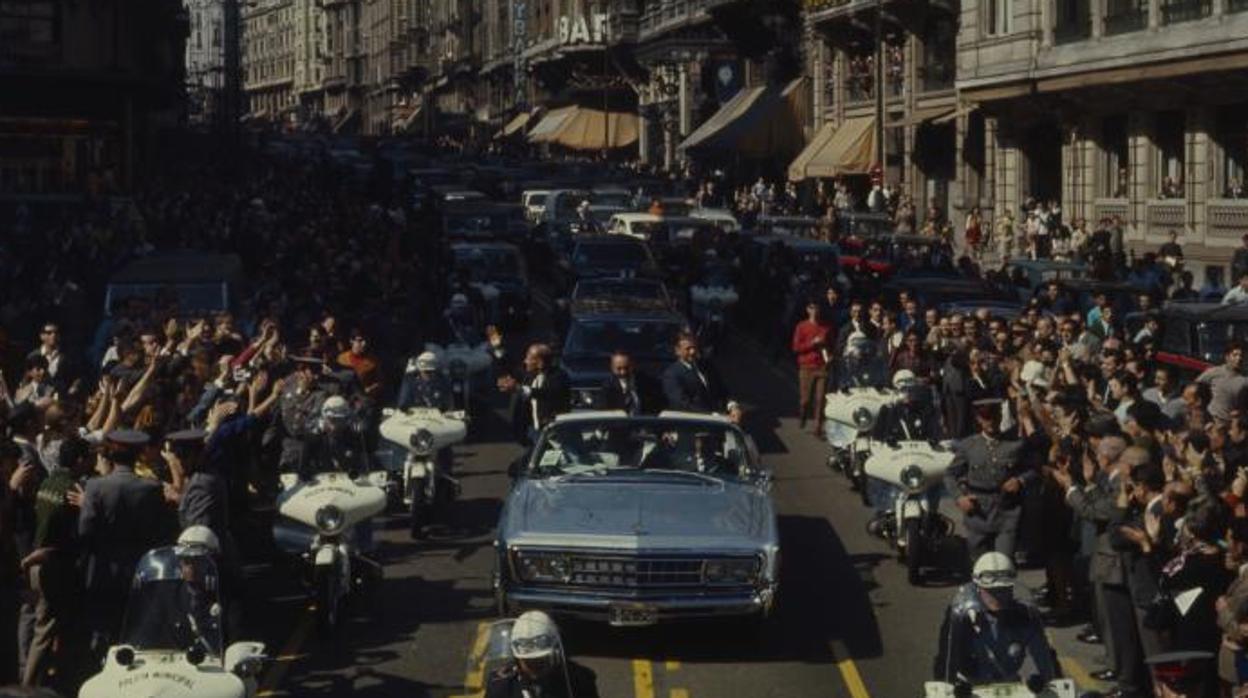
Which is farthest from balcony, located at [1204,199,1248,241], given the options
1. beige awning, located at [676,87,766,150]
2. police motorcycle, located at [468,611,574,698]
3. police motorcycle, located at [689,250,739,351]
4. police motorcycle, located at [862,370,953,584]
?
police motorcycle, located at [468,611,574,698]

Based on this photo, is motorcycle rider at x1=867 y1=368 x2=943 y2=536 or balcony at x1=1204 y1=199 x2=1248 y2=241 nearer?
motorcycle rider at x1=867 y1=368 x2=943 y2=536

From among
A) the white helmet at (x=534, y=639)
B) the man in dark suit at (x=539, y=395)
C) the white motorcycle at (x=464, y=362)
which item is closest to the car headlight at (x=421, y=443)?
the man in dark suit at (x=539, y=395)

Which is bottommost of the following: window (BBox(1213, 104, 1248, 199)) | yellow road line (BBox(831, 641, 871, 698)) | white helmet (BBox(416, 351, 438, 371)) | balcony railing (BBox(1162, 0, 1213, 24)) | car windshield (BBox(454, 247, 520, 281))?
yellow road line (BBox(831, 641, 871, 698))

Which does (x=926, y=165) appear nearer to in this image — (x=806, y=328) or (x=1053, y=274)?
(x=1053, y=274)

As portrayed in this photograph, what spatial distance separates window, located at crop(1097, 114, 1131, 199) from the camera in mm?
45469

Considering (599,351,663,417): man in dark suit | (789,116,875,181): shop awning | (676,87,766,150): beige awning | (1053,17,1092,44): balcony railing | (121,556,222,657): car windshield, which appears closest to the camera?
(121,556,222,657): car windshield

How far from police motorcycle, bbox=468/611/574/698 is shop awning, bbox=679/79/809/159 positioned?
56.7 m

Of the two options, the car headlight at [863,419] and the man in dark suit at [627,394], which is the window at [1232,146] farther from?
the man in dark suit at [627,394]

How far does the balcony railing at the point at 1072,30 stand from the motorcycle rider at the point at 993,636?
3558 centimetres

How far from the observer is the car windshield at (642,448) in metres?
15.3

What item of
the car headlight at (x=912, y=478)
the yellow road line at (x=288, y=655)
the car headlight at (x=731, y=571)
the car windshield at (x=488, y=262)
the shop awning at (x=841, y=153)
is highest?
the shop awning at (x=841, y=153)

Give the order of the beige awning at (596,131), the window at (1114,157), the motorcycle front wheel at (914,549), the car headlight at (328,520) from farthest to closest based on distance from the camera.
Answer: the beige awning at (596,131)
the window at (1114,157)
the motorcycle front wheel at (914,549)
the car headlight at (328,520)

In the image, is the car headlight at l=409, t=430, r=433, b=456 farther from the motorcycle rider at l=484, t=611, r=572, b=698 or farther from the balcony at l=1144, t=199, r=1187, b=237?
the balcony at l=1144, t=199, r=1187, b=237

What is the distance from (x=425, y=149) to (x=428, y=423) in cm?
9161
